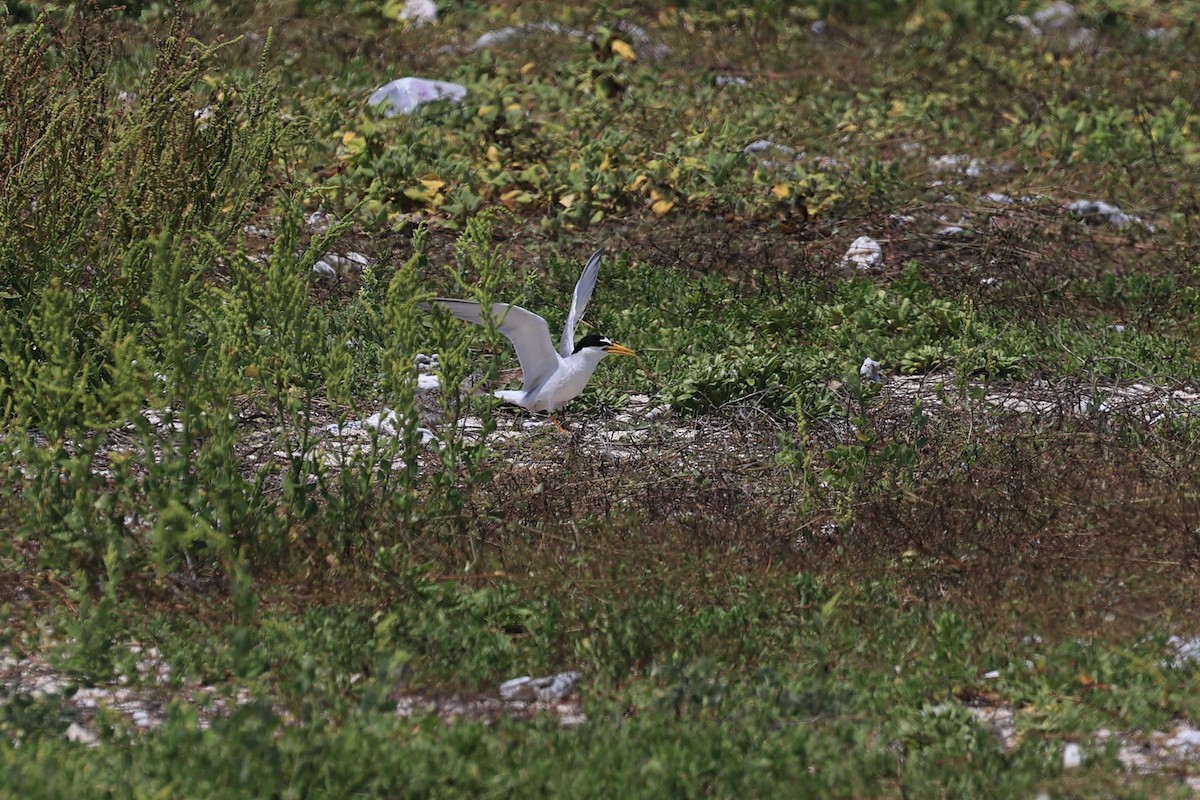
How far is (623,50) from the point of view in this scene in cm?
1234

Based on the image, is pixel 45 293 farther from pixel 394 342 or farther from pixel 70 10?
pixel 70 10

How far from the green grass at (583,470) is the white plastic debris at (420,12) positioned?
2901 millimetres

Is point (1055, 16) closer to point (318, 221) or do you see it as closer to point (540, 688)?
point (318, 221)

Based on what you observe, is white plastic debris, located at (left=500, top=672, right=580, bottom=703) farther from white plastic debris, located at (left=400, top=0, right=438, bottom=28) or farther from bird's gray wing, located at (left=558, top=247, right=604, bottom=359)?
white plastic debris, located at (left=400, top=0, right=438, bottom=28)

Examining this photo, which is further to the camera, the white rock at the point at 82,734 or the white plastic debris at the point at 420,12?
the white plastic debris at the point at 420,12

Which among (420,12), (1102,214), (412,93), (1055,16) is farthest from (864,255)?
(1055,16)

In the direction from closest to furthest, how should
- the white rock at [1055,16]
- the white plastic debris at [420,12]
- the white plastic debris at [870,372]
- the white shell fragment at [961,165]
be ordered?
1. the white plastic debris at [870,372]
2. the white shell fragment at [961,165]
3. the white plastic debris at [420,12]
4. the white rock at [1055,16]

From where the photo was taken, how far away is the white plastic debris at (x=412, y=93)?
11.1 meters

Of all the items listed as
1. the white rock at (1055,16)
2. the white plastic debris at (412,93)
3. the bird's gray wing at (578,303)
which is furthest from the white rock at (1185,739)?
the white rock at (1055,16)

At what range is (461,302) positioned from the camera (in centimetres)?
615

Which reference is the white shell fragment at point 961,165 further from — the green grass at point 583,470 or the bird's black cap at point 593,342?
the bird's black cap at point 593,342

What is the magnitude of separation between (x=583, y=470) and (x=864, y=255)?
3.55 meters

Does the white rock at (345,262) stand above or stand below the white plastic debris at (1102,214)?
above

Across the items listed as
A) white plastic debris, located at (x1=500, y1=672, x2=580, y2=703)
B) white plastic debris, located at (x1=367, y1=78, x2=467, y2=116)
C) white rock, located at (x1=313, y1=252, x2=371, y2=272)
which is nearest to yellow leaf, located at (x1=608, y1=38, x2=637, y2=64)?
white plastic debris, located at (x1=367, y1=78, x2=467, y2=116)
